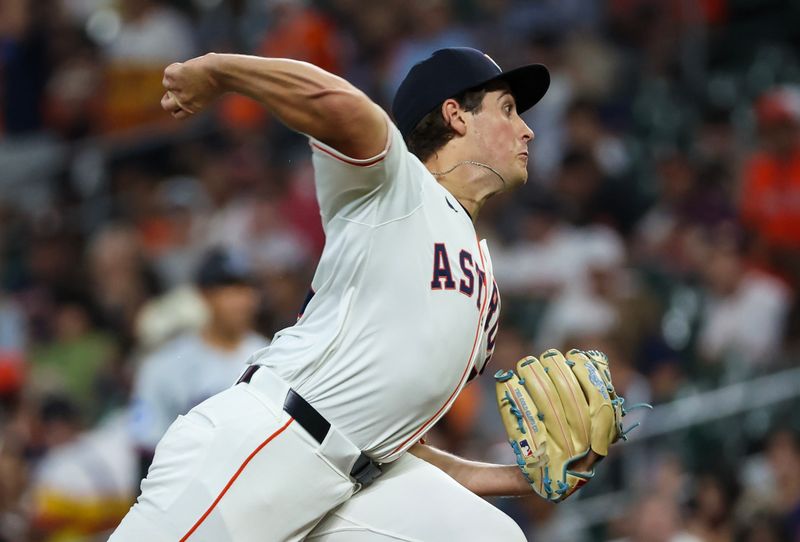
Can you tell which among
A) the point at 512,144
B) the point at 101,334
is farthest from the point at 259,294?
the point at 512,144

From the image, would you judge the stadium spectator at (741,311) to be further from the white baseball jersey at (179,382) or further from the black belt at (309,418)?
the black belt at (309,418)

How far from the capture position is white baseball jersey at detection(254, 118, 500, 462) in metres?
3.43

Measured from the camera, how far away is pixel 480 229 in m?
9.02

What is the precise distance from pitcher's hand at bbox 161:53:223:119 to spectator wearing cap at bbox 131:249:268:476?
9.01 ft

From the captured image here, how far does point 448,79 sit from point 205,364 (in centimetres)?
261

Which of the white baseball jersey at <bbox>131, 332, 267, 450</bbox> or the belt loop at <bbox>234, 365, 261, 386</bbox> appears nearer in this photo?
the belt loop at <bbox>234, 365, 261, 386</bbox>

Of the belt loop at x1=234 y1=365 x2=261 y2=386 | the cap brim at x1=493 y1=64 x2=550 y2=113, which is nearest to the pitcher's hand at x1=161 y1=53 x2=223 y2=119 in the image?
the belt loop at x1=234 y1=365 x2=261 y2=386

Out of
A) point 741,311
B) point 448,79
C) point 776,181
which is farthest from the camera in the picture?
point 776,181

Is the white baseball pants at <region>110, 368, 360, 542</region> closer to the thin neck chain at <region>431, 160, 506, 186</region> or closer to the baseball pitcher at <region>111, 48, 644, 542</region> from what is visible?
the baseball pitcher at <region>111, 48, 644, 542</region>

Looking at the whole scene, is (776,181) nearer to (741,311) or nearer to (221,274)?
(741,311)

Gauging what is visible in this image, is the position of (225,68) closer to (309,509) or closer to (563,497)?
(309,509)

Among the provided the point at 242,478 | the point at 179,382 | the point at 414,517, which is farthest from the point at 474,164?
the point at 179,382

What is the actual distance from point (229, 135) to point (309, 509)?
7572 millimetres

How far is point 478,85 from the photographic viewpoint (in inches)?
150
